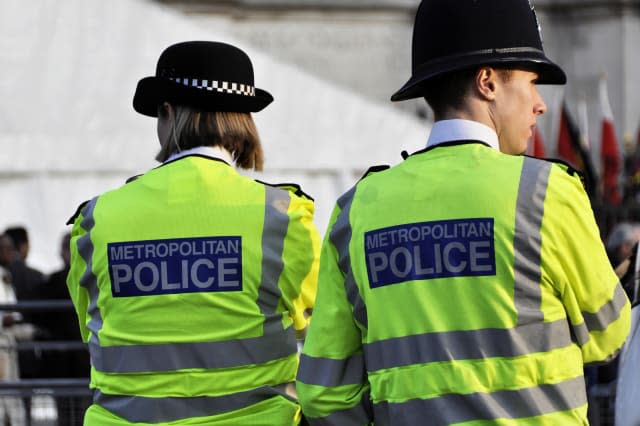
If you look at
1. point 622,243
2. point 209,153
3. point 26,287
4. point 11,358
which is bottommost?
point 11,358

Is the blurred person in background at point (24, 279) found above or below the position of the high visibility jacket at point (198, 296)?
below

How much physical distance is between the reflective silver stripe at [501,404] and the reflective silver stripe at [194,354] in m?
0.82

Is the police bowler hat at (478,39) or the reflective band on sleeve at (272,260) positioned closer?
the police bowler hat at (478,39)

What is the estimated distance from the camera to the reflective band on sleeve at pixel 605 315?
2.73 metres


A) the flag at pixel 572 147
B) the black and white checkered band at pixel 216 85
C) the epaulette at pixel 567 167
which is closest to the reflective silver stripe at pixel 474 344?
the epaulette at pixel 567 167

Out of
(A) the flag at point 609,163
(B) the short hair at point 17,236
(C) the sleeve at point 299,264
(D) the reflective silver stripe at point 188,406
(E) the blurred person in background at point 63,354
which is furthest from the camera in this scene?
(A) the flag at point 609,163

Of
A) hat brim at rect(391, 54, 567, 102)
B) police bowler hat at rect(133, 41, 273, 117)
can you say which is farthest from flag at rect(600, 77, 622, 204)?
hat brim at rect(391, 54, 567, 102)

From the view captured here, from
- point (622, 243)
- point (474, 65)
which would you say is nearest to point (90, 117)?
point (622, 243)

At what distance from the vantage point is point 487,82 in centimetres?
286

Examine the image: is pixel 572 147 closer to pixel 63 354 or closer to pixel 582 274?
pixel 63 354

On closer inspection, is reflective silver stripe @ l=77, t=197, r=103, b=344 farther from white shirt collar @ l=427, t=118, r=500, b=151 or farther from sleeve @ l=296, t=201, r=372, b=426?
white shirt collar @ l=427, t=118, r=500, b=151

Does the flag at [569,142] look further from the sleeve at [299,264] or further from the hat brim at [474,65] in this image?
the hat brim at [474,65]

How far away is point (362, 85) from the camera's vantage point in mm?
30375

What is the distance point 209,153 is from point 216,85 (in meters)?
0.19
